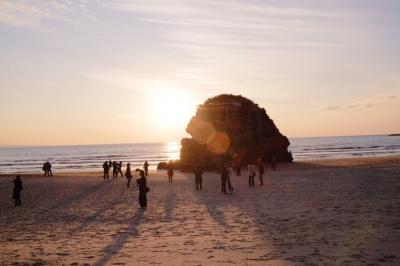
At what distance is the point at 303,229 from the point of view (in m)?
13.2

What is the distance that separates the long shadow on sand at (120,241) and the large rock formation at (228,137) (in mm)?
32501

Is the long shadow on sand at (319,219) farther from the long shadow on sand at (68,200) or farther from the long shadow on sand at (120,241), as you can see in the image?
the long shadow on sand at (68,200)

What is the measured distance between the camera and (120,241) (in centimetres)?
1271

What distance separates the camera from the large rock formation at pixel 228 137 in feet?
170

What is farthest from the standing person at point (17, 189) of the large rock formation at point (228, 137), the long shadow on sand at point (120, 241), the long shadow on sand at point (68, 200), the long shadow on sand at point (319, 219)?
the large rock formation at point (228, 137)

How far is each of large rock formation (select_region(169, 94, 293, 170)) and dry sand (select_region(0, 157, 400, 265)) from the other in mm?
27627

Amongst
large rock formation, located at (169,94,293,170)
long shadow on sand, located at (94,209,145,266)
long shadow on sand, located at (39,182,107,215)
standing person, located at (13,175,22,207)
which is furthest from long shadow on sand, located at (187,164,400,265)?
large rock formation, located at (169,94,293,170)

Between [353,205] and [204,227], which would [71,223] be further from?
[353,205]

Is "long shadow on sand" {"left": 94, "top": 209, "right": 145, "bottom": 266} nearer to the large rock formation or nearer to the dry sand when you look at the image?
the dry sand

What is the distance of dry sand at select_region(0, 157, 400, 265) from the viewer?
10.4m

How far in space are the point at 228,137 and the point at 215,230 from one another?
4101cm

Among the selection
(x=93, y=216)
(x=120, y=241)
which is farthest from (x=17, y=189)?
(x=120, y=241)

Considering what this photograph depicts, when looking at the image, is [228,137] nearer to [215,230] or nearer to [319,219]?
[319,219]

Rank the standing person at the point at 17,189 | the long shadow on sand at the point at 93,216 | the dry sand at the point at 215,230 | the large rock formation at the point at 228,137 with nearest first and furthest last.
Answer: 1. the dry sand at the point at 215,230
2. the long shadow on sand at the point at 93,216
3. the standing person at the point at 17,189
4. the large rock formation at the point at 228,137
